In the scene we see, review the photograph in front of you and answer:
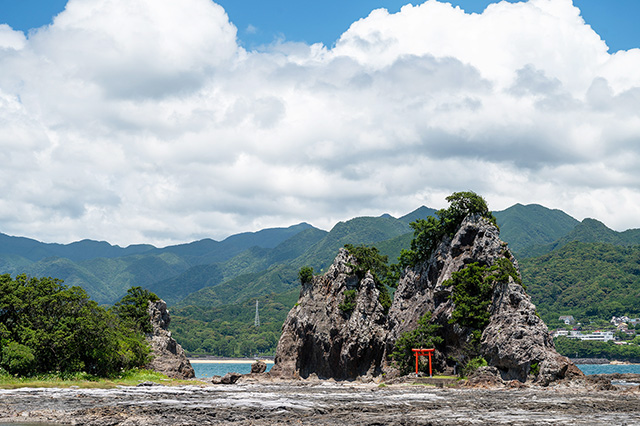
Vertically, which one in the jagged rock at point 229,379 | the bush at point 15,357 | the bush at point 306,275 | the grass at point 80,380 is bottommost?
the jagged rock at point 229,379

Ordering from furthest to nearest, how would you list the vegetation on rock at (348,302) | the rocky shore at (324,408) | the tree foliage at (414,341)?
1. the vegetation on rock at (348,302)
2. the tree foliage at (414,341)
3. the rocky shore at (324,408)

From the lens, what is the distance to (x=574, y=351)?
195125mm

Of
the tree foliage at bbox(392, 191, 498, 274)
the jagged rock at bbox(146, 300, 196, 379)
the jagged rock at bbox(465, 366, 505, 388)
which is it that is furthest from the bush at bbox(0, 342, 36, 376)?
the tree foliage at bbox(392, 191, 498, 274)

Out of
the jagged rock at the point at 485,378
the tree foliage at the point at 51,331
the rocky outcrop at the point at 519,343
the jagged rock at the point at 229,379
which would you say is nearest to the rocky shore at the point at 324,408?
the rocky outcrop at the point at 519,343

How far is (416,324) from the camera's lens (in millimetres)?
87938

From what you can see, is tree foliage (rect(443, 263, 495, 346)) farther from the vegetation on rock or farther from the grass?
the grass

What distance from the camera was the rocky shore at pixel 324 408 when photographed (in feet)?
129

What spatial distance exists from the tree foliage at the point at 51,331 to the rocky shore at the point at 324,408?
30.6 feet

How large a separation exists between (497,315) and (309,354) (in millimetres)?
37058

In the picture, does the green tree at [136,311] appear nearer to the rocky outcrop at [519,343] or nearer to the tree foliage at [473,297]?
the tree foliage at [473,297]

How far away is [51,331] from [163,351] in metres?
29.9

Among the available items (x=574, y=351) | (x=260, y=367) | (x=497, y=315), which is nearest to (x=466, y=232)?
(x=497, y=315)

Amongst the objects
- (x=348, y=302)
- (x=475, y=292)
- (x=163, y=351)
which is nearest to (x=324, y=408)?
(x=475, y=292)

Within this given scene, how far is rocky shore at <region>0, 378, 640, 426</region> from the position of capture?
39250 millimetres
